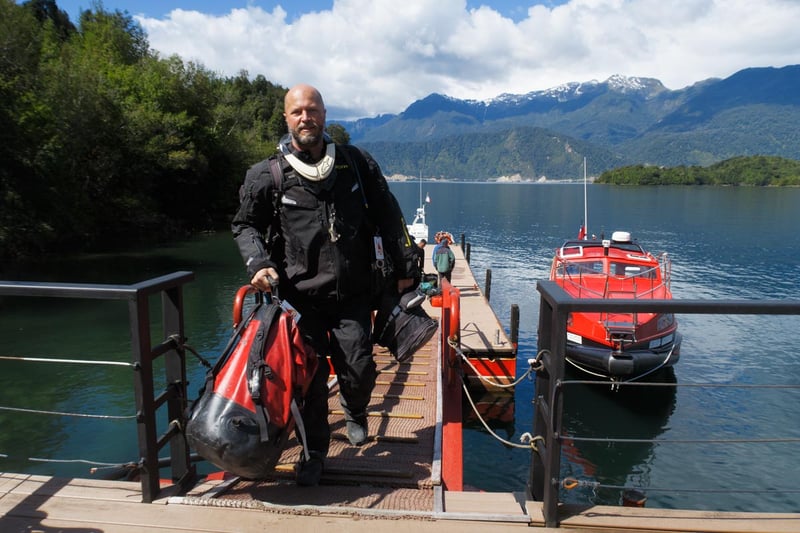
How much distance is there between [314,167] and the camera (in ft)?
10.2

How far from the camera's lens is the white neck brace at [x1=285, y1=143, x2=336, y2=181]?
3.10 meters

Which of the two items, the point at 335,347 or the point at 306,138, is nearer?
the point at 306,138

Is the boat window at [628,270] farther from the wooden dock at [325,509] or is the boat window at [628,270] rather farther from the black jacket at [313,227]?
the black jacket at [313,227]

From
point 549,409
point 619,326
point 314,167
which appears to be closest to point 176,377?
point 314,167

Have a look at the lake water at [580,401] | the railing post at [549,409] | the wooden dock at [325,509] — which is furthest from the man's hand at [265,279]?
the lake water at [580,401]

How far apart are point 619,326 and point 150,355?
33.1ft

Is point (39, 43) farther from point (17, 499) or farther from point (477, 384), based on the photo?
point (17, 499)

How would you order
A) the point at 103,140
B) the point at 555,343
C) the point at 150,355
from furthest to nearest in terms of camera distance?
the point at 103,140 < the point at 150,355 < the point at 555,343

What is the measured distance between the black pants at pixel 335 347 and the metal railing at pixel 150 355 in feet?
2.34

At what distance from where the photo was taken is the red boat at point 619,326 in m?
11.0

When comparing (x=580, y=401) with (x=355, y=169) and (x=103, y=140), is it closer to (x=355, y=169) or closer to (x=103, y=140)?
(x=355, y=169)

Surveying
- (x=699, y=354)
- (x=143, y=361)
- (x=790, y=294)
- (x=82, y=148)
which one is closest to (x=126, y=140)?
(x=82, y=148)

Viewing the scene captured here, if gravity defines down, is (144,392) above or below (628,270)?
above

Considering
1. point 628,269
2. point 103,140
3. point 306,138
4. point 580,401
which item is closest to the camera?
point 306,138
